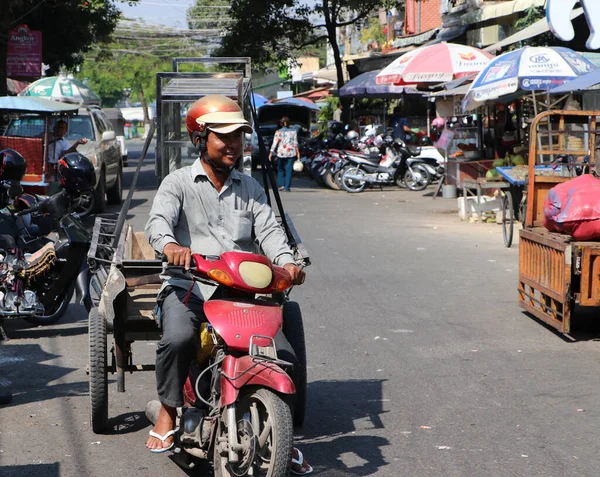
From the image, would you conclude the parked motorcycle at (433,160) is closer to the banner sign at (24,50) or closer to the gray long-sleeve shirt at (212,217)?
the banner sign at (24,50)

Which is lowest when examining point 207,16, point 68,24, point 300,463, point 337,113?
point 300,463

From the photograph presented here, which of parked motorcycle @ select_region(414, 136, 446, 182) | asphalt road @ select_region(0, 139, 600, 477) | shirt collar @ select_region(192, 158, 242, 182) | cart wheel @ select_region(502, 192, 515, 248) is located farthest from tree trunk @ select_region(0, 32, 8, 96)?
shirt collar @ select_region(192, 158, 242, 182)

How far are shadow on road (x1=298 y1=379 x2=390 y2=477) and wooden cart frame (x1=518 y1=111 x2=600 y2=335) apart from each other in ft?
6.81

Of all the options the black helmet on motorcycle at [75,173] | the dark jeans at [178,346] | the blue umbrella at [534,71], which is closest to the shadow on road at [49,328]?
the black helmet on motorcycle at [75,173]

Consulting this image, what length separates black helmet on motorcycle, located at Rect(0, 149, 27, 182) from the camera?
892 centimetres

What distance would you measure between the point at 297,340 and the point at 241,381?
3.79ft

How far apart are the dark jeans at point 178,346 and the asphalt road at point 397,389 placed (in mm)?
540

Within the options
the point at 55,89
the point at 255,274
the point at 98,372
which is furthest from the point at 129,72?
the point at 255,274

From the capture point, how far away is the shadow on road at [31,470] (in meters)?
4.64

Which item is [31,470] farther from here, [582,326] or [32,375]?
[582,326]

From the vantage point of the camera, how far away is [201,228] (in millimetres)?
4723

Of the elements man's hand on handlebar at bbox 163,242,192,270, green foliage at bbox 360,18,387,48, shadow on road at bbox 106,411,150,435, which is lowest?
shadow on road at bbox 106,411,150,435

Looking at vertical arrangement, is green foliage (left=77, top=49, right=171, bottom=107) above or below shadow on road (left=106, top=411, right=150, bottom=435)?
above

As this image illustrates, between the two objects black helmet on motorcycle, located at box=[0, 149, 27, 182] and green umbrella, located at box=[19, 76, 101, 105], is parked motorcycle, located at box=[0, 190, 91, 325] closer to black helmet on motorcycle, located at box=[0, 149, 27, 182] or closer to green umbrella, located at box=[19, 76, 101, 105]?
black helmet on motorcycle, located at box=[0, 149, 27, 182]
